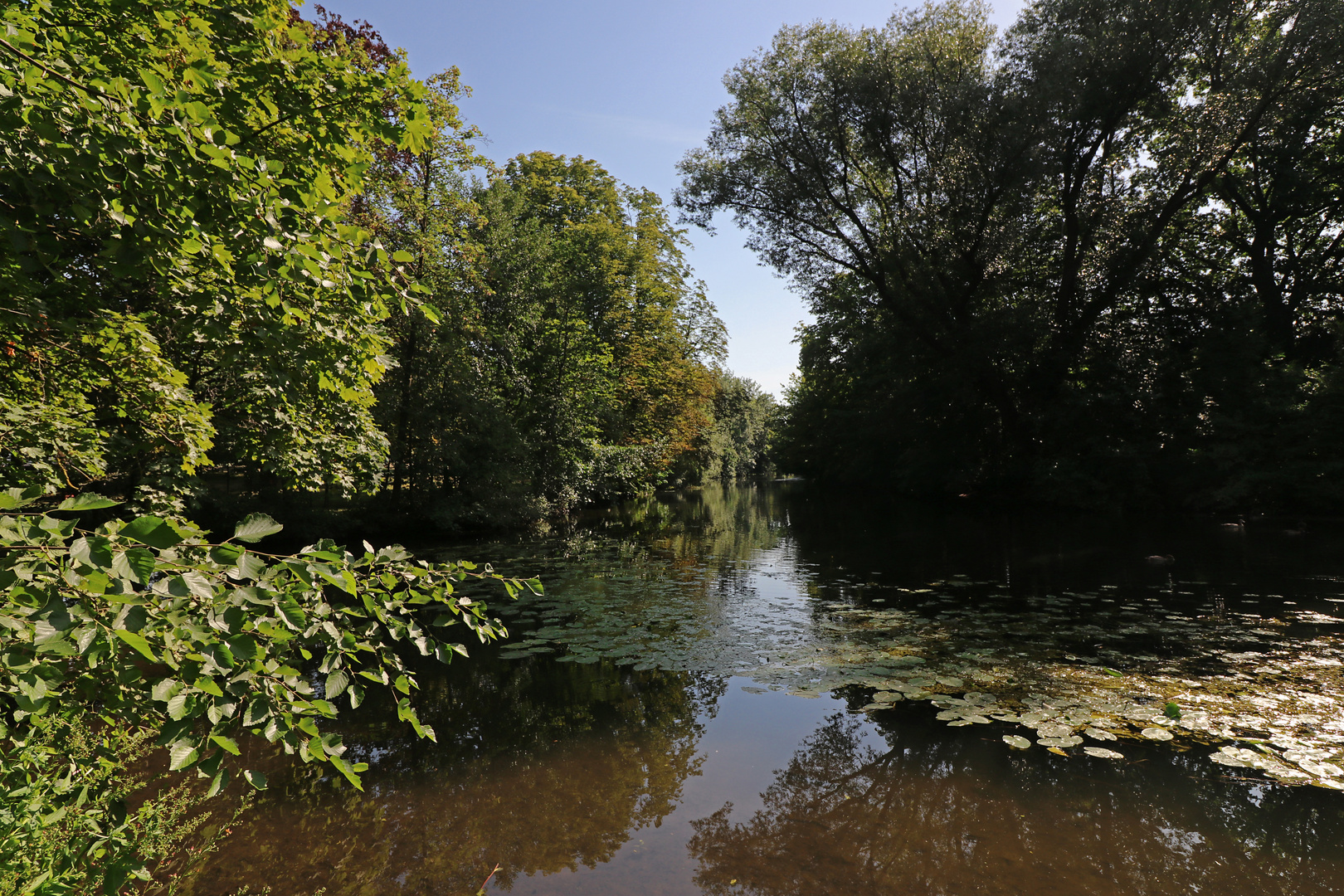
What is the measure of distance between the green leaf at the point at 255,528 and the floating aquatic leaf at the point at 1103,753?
5.59 metres

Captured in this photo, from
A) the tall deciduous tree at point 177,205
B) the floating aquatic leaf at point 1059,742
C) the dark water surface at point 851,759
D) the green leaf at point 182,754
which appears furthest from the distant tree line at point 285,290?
the floating aquatic leaf at point 1059,742

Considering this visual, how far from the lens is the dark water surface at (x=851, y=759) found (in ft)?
12.3

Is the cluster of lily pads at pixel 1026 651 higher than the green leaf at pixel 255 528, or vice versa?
the green leaf at pixel 255 528

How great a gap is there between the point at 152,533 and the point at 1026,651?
7.91 m

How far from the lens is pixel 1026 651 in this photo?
7.14 meters

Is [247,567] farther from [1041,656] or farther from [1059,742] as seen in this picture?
[1041,656]

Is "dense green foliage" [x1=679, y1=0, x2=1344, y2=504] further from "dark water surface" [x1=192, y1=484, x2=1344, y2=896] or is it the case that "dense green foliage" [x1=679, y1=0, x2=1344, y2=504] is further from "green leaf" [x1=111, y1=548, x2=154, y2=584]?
"green leaf" [x1=111, y1=548, x2=154, y2=584]

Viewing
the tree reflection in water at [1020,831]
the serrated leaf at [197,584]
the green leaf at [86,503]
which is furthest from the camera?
the tree reflection in water at [1020,831]

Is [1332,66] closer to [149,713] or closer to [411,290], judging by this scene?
[411,290]

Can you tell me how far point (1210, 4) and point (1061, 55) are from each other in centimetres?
361

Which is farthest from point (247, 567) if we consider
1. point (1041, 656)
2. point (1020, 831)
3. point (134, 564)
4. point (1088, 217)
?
point (1088, 217)

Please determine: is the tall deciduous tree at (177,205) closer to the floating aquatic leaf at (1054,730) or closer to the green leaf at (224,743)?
the green leaf at (224,743)

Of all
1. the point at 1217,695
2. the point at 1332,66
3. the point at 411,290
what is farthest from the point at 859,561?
the point at 1332,66

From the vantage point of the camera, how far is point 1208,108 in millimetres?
18594
